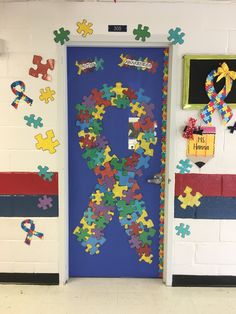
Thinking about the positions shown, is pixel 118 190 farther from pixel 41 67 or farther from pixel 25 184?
pixel 41 67

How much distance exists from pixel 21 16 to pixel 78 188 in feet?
5.04

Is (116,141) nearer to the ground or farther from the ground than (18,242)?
farther from the ground

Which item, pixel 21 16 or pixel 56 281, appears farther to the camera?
pixel 56 281

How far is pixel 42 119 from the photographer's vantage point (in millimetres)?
2941

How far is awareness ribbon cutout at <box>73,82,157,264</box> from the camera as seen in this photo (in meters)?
3.01

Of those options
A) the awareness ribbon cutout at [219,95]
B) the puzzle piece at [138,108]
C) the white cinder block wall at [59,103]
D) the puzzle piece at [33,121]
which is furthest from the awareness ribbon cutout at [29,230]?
the awareness ribbon cutout at [219,95]

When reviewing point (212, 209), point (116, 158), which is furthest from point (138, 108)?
point (212, 209)

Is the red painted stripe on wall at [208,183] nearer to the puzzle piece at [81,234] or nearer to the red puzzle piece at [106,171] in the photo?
the red puzzle piece at [106,171]

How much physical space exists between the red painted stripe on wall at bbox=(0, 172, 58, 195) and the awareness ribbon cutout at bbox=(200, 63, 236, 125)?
1.40m

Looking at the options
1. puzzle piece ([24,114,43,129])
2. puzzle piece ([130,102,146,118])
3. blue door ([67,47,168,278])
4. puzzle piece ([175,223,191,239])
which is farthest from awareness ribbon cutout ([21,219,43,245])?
puzzle piece ([130,102,146,118])

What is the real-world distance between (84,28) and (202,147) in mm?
1402

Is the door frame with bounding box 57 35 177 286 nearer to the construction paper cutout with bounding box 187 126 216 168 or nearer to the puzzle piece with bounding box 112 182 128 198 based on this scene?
the construction paper cutout with bounding box 187 126 216 168

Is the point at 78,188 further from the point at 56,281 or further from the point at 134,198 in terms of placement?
the point at 56,281

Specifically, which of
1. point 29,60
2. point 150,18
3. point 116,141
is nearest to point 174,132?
point 116,141
